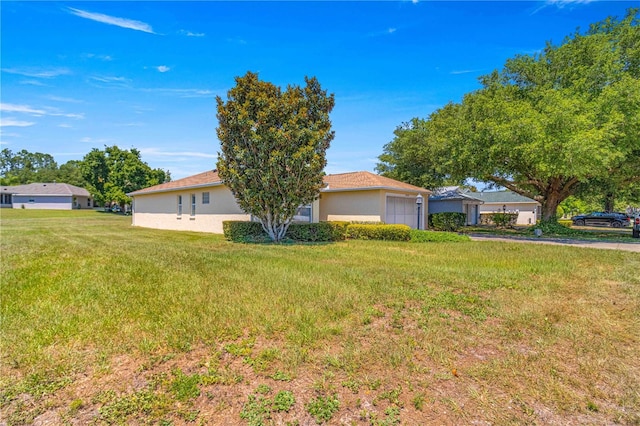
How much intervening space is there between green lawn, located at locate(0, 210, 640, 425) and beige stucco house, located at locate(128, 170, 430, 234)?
990cm

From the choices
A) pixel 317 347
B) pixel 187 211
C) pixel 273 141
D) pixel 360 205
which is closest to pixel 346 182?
pixel 360 205

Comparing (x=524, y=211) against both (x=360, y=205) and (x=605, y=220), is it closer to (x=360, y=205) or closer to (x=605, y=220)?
(x=605, y=220)

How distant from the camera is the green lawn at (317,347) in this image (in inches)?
109

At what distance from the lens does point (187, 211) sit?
19.6 metres

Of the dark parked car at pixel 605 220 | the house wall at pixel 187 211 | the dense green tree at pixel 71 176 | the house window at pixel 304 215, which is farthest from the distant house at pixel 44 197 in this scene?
the dark parked car at pixel 605 220

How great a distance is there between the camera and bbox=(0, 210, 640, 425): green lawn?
2766 mm

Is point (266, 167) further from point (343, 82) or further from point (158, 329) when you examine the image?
point (158, 329)

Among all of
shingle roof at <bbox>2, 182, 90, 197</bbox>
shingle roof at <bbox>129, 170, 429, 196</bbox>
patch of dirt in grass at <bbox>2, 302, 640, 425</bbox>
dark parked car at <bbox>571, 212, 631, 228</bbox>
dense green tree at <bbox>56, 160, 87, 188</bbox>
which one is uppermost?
dense green tree at <bbox>56, 160, 87, 188</bbox>

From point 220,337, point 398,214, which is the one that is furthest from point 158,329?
point 398,214

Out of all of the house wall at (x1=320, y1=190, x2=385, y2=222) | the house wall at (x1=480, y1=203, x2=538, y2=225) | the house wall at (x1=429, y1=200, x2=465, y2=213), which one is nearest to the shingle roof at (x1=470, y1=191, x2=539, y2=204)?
the house wall at (x1=480, y1=203, x2=538, y2=225)

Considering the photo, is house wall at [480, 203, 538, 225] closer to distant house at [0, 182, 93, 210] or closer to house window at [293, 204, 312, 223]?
house window at [293, 204, 312, 223]

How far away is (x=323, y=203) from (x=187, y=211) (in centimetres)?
824

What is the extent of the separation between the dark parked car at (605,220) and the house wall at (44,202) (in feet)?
214

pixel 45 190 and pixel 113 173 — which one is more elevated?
pixel 113 173
